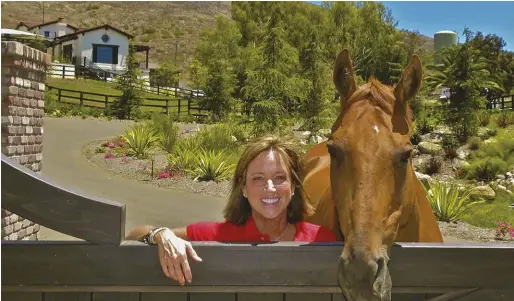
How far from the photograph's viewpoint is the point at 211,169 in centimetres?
1370

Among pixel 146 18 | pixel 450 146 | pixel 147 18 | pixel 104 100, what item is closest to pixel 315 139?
pixel 450 146

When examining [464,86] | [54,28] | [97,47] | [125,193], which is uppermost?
[54,28]

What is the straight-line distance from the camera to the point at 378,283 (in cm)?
172

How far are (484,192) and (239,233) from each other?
463 inches

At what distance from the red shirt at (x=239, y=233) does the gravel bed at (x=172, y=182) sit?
7.54m

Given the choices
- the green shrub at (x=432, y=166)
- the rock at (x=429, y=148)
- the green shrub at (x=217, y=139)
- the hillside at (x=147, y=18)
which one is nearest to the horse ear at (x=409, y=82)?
the green shrub at (x=432, y=166)

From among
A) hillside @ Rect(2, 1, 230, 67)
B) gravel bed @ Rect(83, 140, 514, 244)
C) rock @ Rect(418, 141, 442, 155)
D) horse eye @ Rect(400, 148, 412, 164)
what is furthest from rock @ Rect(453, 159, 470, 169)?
hillside @ Rect(2, 1, 230, 67)

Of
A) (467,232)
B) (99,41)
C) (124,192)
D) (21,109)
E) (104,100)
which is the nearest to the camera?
(21,109)

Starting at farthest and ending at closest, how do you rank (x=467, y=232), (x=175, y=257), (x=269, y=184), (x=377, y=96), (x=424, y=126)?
(x=424, y=126) < (x=467, y=232) < (x=377, y=96) < (x=269, y=184) < (x=175, y=257)

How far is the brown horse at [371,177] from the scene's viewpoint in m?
1.75

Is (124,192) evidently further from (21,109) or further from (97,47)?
(97,47)

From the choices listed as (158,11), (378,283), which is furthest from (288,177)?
(158,11)

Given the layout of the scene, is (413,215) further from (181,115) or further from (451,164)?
(181,115)

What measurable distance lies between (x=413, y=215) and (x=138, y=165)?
1345 centimetres
